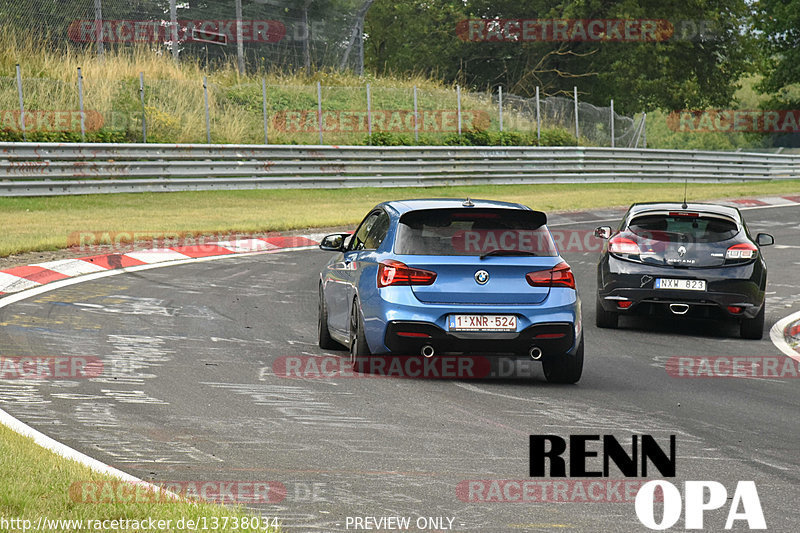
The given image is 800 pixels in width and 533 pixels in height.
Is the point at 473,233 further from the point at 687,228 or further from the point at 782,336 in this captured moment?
the point at 782,336

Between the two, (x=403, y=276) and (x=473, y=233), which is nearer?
(x=403, y=276)

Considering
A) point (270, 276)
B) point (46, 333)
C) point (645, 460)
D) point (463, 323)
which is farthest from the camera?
point (270, 276)

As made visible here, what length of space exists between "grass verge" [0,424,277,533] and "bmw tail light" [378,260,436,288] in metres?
3.67

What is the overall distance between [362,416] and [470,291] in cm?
167

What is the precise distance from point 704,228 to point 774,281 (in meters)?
4.97

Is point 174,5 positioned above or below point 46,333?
above

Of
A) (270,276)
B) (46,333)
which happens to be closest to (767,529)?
(46,333)

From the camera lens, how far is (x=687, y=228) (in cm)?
1230

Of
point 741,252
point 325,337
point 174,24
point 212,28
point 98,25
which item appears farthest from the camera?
point 212,28

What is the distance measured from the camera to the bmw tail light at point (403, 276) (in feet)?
28.3

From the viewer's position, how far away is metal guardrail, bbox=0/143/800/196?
25.8 meters

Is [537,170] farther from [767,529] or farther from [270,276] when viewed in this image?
[767,529]

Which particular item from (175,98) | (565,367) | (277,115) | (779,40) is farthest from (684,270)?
(779,40)

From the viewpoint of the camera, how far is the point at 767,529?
5.05m
